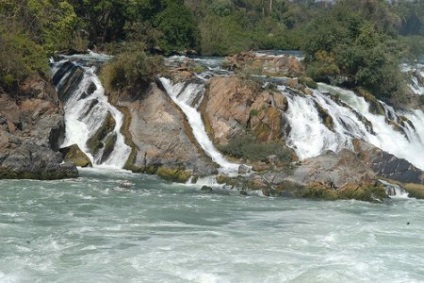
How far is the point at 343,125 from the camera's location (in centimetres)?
3294

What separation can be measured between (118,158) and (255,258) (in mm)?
13660

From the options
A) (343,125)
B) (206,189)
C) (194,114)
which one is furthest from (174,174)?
(343,125)

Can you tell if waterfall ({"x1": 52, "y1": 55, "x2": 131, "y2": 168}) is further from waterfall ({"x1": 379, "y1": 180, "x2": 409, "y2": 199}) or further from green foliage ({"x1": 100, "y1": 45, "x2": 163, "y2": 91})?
waterfall ({"x1": 379, "y1": 180, "x2": 409, "y2": 199})

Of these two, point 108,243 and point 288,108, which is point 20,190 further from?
point 288,108

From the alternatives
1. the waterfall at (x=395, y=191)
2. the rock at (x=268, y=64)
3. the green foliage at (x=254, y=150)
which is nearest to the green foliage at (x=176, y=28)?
the rock at (x=268, y=64)

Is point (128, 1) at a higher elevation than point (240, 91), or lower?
higher

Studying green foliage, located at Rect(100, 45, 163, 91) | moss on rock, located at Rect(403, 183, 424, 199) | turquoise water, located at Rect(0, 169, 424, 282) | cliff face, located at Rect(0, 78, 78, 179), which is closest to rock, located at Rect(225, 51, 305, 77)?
green foliage, located at Rect(100, 45, 163, 91)

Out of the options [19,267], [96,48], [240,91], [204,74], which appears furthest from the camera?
[96,48]

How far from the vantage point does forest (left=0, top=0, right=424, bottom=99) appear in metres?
32.2

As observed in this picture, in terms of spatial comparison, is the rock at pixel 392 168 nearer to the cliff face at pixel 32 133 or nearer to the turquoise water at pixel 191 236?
the turquoise water at pixel 191 236

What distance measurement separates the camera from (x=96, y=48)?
47250mm

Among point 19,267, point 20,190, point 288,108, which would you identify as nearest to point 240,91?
point 288,108

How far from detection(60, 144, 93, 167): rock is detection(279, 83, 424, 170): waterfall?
9519 millimetres

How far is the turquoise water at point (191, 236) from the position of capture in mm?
15609
